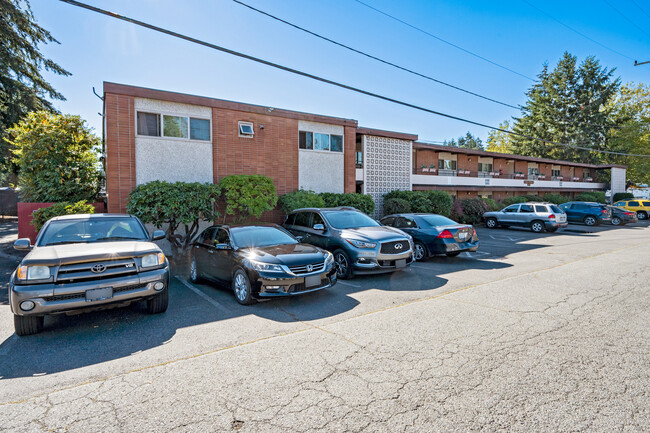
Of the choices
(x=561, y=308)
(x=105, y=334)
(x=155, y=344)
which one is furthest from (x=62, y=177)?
(x=561, y=308)

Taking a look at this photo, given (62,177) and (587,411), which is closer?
(587,411)

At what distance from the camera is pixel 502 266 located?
381 inches

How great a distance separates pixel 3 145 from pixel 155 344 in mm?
25646

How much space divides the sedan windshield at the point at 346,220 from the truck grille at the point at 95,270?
505 centimetres

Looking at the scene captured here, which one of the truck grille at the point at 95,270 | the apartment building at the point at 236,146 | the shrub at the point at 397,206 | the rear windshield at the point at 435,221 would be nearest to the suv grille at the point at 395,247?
the rear windshield at the point at 435,221

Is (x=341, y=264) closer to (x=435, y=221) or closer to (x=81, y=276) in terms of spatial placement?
(x=435, y=221)

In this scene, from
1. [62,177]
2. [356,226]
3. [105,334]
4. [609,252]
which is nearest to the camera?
[105,334]

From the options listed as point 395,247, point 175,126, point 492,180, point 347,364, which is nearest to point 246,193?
point 175,126

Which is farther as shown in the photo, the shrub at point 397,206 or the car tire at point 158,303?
the shrub at point 397,206

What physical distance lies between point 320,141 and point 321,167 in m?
1.24

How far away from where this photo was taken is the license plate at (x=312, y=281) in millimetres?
6199

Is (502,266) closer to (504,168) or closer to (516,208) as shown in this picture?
(516,208)

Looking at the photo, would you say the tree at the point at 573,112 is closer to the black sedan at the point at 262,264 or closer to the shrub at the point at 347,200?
the shrub at the point at 347,200

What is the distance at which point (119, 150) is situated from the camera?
11.8m
